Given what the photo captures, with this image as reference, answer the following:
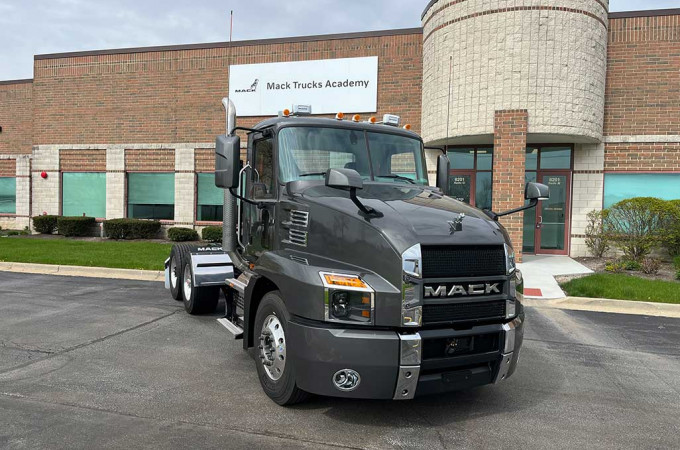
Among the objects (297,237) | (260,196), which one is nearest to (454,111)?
(260,196)

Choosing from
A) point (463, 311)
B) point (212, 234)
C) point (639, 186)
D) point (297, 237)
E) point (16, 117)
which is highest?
point (16, 117)

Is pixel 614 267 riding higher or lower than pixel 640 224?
lower

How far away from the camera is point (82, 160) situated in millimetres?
19453

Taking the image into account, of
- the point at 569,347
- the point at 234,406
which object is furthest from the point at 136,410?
the point at 569,347

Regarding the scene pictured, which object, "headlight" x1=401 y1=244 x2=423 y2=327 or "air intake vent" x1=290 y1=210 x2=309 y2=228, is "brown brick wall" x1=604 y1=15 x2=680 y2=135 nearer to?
"air intake vent" x1=290 y1=210 x2=309 y2=228

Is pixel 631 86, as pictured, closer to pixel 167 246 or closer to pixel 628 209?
pixel 628 209

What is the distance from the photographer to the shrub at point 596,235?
1376 centimetres

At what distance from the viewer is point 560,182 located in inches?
589

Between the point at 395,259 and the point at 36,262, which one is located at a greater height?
the point at 395,259

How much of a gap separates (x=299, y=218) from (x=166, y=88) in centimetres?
1599

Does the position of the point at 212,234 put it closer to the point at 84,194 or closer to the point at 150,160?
the point at 150,160

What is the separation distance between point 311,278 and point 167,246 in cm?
1317

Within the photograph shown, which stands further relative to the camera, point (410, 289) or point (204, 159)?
point (204, 159)

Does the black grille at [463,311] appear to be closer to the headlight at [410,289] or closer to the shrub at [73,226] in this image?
the headlight at [410,289]
